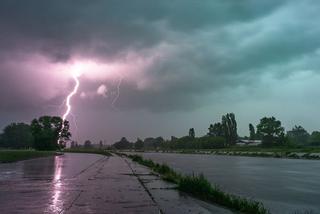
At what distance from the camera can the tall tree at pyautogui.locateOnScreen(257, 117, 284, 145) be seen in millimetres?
175250

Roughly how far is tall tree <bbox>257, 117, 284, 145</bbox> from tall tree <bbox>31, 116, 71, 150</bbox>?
3326 inches

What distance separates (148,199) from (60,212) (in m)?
4.74

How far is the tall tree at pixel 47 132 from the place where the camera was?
164 meters

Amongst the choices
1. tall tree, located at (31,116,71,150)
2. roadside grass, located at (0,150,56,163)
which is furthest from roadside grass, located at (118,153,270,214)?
tall tree, located at (31,116,71,150)

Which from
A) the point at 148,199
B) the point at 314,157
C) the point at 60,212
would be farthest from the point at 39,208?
the point at 314,157

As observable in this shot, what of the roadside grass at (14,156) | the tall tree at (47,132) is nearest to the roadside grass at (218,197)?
the roadside grass at (14,156)

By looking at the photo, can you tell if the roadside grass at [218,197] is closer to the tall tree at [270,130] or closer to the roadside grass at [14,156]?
the roadside grass at [14,156]

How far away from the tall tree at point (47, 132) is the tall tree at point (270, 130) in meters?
84.5

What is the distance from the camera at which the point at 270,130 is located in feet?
578

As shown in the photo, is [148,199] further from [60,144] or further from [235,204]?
[60,144]

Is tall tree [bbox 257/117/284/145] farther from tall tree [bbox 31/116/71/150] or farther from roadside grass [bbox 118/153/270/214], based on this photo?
roadside grass [bbox 118/153/270/214]

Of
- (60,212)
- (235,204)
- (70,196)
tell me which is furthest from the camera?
(70,196)

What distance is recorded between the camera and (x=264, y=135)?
180 m

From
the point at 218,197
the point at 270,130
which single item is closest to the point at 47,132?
the point at 270,130
